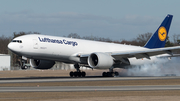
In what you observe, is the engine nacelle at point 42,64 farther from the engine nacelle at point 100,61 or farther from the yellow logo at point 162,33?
the yellow logo at point 162,33

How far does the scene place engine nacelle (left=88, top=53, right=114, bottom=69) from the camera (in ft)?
102

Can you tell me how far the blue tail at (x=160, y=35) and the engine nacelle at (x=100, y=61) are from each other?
33.1 ft

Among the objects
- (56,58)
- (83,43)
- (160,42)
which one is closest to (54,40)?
(56,58)

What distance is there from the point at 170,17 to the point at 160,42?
3900mm

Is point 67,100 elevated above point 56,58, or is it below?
below

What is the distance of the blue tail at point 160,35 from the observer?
39.7 metres

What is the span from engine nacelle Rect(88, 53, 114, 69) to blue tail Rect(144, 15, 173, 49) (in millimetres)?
10090

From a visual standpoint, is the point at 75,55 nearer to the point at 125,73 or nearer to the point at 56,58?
the point at 56,58

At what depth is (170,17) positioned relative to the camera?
132ft

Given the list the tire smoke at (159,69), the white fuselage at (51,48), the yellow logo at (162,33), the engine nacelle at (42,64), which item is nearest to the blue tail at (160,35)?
the yellow logo at (162,33)

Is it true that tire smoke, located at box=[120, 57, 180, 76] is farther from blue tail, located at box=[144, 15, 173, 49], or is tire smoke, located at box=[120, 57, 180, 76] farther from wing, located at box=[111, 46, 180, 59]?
wing, located at box=[111, 46, 180, 59]

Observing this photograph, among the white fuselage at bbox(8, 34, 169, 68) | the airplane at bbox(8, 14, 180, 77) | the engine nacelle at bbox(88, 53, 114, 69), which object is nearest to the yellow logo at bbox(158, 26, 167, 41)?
the airplane at bbox(8, 14, 180, 77)

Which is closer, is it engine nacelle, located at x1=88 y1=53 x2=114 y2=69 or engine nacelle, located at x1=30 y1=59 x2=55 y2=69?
engine nacelle, located at x1=88 y1=53 x2=114 y2=69

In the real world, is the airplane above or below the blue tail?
below
